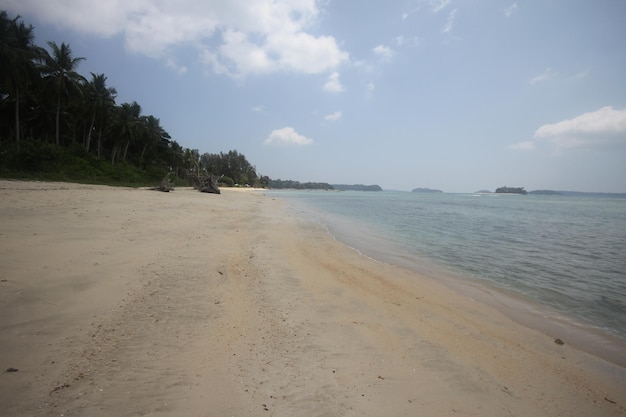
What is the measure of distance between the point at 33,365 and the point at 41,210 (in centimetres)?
981

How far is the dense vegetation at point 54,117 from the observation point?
1123 inches

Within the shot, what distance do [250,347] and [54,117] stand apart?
52786mm

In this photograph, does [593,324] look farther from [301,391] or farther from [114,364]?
[114,364]

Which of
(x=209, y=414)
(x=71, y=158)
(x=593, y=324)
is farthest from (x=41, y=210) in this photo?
(x=71, y=158)

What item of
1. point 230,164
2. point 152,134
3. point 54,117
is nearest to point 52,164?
point 54,117

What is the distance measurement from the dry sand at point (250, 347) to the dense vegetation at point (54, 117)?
31.7 metres

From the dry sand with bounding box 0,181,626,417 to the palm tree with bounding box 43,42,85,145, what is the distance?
40.9m

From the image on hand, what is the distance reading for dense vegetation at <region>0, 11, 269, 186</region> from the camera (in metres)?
28.5

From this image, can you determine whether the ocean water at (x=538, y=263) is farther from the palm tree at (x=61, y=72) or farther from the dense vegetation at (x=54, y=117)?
the palm tree at (x=61, y=72)

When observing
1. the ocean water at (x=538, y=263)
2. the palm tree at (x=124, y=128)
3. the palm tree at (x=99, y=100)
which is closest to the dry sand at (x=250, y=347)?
the ocean water at (x=538, y=263)

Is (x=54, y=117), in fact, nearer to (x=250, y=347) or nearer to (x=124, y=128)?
(x=124, y=128)

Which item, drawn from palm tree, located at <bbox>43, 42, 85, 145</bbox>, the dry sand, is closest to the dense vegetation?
palm tree, located at <bbox>43, 42, 85, 145</bbox>

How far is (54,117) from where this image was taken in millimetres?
39094

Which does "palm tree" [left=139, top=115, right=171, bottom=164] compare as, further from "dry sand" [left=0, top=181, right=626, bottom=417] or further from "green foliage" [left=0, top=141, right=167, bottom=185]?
"dry sand" [left=0, top=181, right=626, bottom=417]
